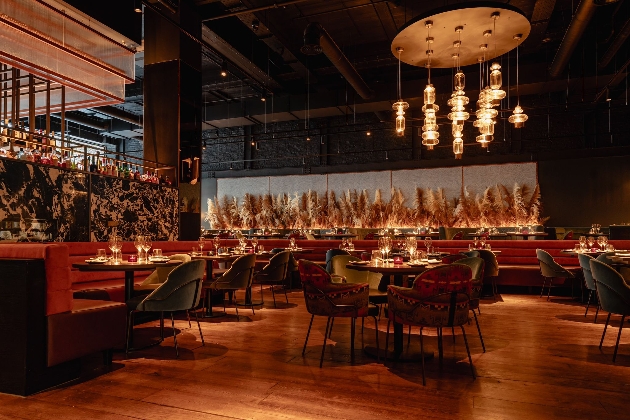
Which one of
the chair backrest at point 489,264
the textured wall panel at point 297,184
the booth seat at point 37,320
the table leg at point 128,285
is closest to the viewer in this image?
the booth seat at point 37,320

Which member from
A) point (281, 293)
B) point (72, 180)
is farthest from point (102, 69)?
point (281, 293)

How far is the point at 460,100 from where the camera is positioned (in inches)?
281

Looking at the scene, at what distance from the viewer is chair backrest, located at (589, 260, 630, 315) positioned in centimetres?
370

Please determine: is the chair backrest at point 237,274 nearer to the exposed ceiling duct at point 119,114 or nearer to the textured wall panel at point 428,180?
the textured wall panel at point 428,180

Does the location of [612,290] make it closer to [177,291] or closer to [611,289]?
[611,289]

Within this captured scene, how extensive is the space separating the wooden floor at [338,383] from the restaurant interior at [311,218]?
1.0 inches

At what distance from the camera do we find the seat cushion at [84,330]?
10.3 feet

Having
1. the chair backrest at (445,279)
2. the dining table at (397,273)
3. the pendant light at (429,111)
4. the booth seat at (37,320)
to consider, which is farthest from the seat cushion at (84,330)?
the pendant light at (429,111)

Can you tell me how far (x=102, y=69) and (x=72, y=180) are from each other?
2138 mm

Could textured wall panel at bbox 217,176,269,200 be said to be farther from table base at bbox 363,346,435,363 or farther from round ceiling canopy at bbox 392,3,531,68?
table base at bbox 363,346,435,363

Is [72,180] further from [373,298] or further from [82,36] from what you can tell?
[373,298]

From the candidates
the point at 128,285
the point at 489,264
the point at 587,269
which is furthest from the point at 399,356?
the point at 489,264

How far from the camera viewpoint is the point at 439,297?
10.8ft

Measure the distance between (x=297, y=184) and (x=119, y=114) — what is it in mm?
5921
